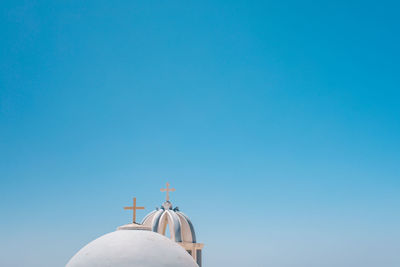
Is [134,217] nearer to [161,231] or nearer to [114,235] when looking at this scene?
[114,235]

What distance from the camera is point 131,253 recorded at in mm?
10773

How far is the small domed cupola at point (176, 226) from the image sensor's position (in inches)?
795

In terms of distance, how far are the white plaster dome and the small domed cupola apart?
28.2 ft

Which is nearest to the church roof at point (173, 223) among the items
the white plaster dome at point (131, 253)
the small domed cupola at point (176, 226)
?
the small domed cupola at point (176, 226)

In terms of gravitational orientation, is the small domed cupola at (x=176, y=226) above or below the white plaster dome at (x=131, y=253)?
above

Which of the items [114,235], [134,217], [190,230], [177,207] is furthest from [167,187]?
[114,235]

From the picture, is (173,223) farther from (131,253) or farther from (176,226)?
(131,253)

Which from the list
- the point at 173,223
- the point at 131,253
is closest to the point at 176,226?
the point at 173,223

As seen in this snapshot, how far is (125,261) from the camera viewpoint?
10578 millimetres

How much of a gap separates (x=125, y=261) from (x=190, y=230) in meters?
10.3

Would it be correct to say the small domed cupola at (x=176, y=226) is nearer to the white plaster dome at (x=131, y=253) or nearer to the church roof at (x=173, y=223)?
the church roof at (x=173, y=223)

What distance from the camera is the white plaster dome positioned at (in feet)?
34.9

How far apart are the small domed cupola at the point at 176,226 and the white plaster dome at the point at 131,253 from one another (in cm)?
859

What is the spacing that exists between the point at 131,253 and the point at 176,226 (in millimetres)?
9535
